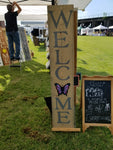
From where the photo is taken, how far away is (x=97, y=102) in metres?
2.54

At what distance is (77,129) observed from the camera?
2523mm

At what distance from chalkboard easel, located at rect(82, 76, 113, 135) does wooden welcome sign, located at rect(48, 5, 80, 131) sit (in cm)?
29

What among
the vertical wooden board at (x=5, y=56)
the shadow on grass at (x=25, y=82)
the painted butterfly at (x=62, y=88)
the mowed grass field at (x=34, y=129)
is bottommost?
the mowed grass field at (x=34, y=129)

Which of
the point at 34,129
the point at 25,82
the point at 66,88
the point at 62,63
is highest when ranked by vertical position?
the point at 62,63

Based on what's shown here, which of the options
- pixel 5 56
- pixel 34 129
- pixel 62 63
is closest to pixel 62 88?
pixel 62 63

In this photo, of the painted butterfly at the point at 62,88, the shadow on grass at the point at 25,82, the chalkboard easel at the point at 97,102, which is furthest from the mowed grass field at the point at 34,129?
the painted butterfly at the point at 62,88

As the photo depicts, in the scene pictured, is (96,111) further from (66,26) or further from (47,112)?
(66,26)

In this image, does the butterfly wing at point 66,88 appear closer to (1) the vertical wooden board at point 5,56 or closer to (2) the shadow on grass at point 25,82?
(2) the shadow on grass at point 25,82

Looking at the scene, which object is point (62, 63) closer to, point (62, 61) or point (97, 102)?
point (62, 61)

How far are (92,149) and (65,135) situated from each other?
0.48 m

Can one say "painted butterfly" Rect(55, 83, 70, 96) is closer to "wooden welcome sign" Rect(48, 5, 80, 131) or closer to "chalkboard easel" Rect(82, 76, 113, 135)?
"wooden welcome sign" Rect(48, 5, 80, 131)

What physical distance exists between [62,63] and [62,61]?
31 mm

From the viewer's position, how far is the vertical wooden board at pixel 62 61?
6.63 feet

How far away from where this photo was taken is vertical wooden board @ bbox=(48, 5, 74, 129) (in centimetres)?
202
